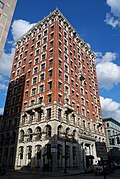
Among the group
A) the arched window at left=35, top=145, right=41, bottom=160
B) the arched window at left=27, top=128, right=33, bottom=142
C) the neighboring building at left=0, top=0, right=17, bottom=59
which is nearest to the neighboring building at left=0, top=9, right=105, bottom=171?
the arched window at left=27, top=128, right=33, bottom=142

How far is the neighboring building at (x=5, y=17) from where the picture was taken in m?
22.3

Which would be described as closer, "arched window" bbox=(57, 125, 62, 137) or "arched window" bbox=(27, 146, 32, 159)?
"arched window" bbox=(57, 125, 62, 137)

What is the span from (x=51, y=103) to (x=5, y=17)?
62.2ft

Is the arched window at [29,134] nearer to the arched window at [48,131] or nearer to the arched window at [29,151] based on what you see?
the arched window at [29,151]

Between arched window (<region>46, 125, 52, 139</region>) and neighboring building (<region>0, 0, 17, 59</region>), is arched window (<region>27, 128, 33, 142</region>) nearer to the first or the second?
arched window (<region>46, 125, 52, 139</region>)

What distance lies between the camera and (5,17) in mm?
23359

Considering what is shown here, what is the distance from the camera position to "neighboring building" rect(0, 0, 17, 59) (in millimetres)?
22266

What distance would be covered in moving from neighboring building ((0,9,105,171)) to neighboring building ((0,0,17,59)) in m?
17.1

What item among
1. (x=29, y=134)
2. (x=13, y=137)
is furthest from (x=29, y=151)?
(x=13, y=137)

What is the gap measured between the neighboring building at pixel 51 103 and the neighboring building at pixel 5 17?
17.1 m

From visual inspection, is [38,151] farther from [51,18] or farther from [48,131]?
[51,18]

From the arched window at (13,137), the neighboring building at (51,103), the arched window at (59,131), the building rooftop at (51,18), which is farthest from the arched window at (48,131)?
the building rooftop at (51,18)

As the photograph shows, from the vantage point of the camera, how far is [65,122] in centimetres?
3578

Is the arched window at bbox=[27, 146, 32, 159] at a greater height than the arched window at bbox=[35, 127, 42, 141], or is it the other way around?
the arched window at bbox=[35, 127, 42, 141]
